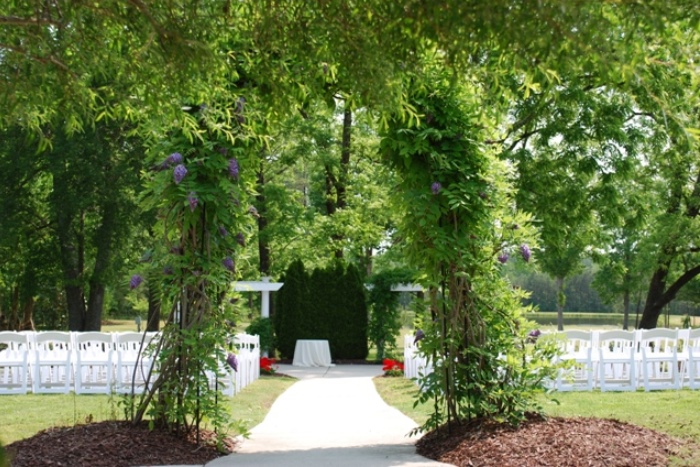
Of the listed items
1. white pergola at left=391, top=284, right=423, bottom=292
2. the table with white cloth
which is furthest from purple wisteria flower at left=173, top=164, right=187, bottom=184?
white pergola at left=391, top=284, right=423, bottom=292

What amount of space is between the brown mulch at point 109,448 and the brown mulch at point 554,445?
6.62ft

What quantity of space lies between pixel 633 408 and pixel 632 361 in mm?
2923

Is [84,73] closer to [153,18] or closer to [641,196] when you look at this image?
[153,18]

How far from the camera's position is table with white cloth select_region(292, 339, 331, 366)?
23078 millimetres

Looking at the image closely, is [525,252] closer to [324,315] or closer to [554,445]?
[554,445]

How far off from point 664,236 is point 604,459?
16224 millimetres

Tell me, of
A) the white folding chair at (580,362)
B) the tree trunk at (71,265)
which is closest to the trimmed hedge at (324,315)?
the tree trunk at (71,265)

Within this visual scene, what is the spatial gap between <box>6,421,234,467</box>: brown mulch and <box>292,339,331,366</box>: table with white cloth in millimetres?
15451

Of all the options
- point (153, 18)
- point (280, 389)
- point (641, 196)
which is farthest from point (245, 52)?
point (641, 196)

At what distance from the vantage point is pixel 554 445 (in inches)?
256

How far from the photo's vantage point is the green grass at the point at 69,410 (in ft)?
28.9

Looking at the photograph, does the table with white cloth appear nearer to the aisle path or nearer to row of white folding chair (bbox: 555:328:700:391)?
the aisle path

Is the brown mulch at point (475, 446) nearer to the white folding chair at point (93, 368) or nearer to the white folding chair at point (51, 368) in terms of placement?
the white folding chair at point (93, 368)

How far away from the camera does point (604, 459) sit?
6.11 meters
